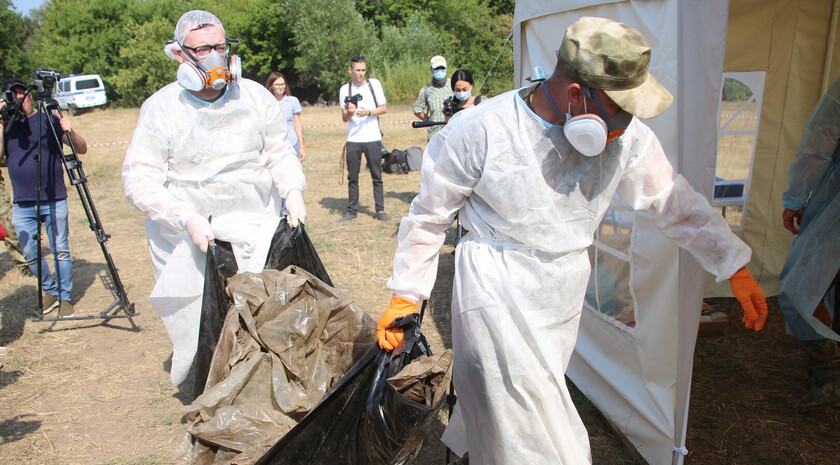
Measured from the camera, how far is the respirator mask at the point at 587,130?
167 centimetres

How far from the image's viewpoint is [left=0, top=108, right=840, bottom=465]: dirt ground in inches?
116

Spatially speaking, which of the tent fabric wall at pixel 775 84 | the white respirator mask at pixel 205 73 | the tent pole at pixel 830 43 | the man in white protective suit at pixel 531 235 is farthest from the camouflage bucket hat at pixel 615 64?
the tent pole at pixel 830 43

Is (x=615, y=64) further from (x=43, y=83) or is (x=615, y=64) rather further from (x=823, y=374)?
(x=43, y=83)

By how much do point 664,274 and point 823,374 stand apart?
1.34 meters

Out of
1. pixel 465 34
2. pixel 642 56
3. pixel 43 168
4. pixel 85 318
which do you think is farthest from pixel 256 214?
pixel 465 34

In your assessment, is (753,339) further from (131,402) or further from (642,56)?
(131,402)

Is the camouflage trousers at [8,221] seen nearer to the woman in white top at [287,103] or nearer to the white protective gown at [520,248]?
the woman in white top at [287,103]

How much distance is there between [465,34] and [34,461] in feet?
115

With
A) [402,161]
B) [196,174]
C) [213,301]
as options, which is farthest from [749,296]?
[402,161]

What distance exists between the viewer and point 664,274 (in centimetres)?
250

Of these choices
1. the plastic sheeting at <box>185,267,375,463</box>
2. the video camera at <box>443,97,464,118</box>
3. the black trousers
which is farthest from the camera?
the black trousers

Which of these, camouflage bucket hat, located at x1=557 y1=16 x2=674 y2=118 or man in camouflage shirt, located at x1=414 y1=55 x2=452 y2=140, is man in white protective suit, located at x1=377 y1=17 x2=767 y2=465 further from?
man in camouflage shirt, located at x1=414 y1=55 x2=452 y2=140

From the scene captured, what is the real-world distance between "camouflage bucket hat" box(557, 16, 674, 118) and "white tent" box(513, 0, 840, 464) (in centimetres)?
54

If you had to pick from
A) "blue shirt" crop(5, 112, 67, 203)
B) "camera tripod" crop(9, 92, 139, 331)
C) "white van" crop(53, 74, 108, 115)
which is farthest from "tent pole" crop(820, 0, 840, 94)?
"white van" crop(53, 74, 108, 115)
